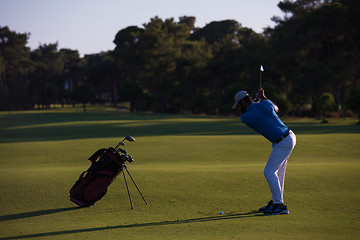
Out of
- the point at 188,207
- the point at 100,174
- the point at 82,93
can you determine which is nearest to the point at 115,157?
the point at 100,174

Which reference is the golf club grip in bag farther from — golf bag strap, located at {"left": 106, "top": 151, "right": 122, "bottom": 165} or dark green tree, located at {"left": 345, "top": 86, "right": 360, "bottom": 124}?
dark green tree, located at {"left": 345, "top": 86, "right": 360, "bottom": 124}

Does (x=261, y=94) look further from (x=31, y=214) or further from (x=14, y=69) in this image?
(x=14, y=69)

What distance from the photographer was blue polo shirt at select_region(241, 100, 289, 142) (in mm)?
7398

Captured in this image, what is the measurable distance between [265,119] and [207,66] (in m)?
74.6

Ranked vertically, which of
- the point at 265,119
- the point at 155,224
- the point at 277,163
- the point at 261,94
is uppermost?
the point at 261,94

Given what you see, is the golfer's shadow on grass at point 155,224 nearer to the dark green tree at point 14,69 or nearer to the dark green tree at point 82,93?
the dark green tree at point 82,93

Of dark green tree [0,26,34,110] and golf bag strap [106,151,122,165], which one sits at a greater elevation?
dark green tree [0,26,34,110]

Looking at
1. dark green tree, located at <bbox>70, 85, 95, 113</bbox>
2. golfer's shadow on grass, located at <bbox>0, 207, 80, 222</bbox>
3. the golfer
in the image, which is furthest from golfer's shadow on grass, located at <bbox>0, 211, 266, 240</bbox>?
dark green tree, located at <bbox>70, 85, 95, 113</bbox>

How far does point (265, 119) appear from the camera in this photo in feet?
24.4

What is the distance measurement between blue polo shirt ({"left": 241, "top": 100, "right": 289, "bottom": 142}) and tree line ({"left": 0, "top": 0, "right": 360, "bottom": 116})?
38.1 meters

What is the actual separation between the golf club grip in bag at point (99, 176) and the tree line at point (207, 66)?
38821 mm

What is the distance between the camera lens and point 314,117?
63531mm

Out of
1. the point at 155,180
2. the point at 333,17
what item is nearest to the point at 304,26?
the point at 333,17

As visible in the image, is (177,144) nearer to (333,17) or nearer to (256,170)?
(256,170)
